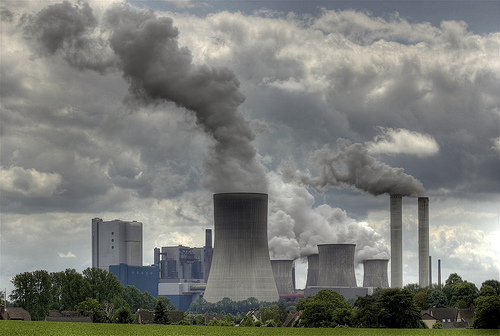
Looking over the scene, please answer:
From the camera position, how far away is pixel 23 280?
178 ft

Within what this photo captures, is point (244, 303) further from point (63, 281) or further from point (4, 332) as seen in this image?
point (4, 332)

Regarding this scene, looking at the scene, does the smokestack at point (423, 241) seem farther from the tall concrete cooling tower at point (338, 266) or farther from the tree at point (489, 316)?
the tree at point (489, 316)

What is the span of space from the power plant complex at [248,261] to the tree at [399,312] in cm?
2495

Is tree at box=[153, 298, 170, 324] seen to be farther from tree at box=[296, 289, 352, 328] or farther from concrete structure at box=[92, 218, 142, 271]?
concrete structure at box=[92, 218, 142, 271]

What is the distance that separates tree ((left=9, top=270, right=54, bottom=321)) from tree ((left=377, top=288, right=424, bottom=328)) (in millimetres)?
25671

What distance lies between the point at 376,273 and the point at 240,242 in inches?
1298

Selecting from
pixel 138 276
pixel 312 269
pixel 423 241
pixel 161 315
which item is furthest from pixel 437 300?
pixel 138 276

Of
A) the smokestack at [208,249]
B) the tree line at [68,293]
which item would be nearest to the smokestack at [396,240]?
the tree line at [68,293]

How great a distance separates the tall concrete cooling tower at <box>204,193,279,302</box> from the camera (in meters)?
62.0

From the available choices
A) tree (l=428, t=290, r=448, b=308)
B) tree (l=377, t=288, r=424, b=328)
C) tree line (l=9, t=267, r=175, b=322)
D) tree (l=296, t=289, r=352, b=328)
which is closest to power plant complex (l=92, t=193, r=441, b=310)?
tree line (l=9, t=267, r=175, b=322)

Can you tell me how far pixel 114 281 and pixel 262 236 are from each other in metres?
12.3

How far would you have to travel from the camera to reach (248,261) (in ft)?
206

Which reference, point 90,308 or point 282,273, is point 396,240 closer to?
point 282,273

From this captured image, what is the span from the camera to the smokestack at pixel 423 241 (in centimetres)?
7869
